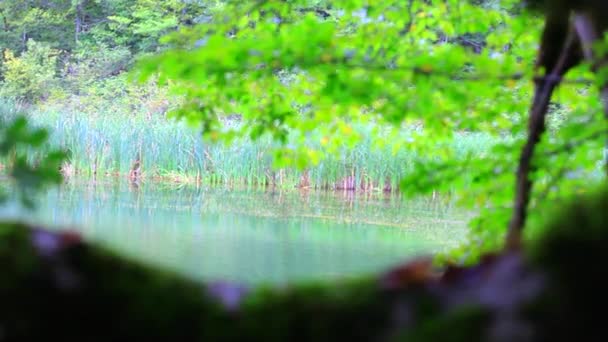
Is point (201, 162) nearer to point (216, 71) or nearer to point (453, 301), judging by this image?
point (216, 71)

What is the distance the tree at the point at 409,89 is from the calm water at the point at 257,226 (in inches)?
86.0

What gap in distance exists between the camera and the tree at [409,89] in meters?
2.08

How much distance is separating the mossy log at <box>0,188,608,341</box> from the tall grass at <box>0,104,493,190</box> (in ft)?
33.5

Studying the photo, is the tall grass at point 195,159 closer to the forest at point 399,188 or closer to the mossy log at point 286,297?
the forest at point 399,188

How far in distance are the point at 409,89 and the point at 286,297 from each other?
1676mm

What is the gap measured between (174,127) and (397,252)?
603 cm

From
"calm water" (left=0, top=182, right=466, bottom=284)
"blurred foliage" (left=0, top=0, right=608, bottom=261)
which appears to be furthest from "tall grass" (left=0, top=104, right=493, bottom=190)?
"blurred foliage" (left=0, top=0, right=608, bottom=261)

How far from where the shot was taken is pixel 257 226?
8125 mm

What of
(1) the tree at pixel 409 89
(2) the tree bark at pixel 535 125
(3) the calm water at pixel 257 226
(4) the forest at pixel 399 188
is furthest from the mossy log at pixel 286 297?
(3) the calm water at pixel 257 226

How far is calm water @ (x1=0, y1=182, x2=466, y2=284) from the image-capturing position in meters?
5.98

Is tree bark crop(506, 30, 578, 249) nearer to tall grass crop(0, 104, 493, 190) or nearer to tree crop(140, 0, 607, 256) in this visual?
tree crop(140, 0, 607, 256)

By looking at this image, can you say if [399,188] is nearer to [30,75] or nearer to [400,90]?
[400,90]

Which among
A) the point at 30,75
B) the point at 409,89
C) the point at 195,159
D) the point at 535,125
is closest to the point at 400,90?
the point at 409,89

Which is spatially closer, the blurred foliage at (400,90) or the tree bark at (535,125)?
the tree bark at (535,125)
